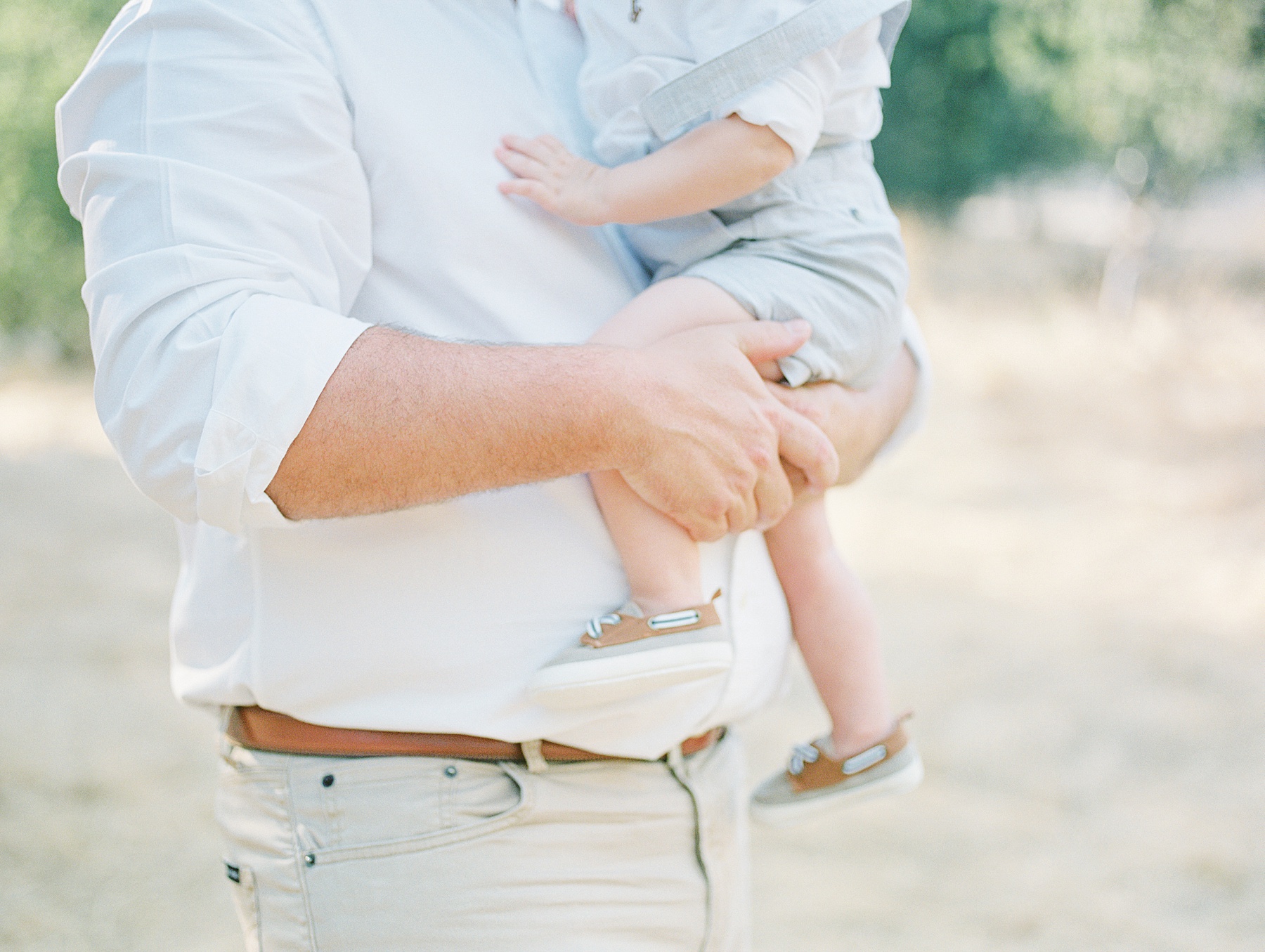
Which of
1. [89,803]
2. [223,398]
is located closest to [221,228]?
[223,398]

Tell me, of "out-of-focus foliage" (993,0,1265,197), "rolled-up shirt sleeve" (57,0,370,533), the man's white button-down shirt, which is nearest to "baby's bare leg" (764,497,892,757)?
the man's white button-down shirt

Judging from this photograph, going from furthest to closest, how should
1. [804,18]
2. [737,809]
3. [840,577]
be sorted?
[840,577] < [737,809] < [804,18]

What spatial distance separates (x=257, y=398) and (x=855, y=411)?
2.72ft

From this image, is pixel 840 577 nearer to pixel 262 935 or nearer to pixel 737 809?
pixel 737 809

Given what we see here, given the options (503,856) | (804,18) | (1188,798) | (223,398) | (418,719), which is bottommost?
(1188,798)

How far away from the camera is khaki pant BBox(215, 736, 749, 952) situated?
124cm

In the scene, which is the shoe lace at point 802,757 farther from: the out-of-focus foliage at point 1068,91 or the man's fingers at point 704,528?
the out-of-focus foliage at point 1068,91

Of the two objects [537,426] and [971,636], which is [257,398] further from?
[971,636]

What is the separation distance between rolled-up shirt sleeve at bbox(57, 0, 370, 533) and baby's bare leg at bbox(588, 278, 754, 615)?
341mm

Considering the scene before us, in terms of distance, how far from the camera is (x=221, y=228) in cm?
110

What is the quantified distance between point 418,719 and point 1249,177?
755 inches

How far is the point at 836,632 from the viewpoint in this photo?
1.65 m

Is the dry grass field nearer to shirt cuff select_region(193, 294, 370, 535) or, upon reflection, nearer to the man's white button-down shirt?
the man's white button-down shirt

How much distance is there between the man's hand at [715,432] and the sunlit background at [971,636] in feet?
3.44
